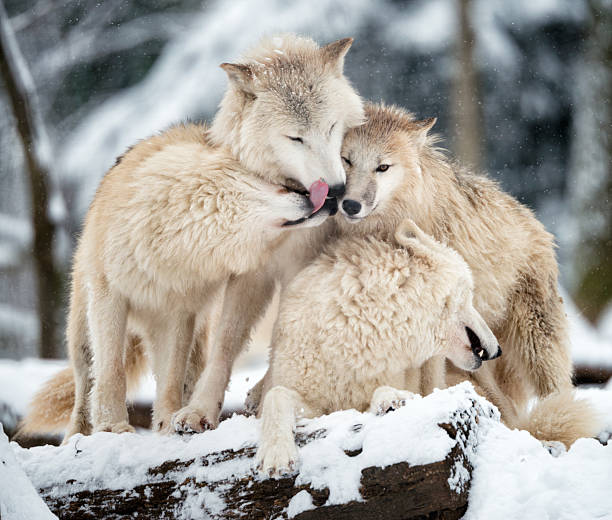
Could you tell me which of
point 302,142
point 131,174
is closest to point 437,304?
point 302,142

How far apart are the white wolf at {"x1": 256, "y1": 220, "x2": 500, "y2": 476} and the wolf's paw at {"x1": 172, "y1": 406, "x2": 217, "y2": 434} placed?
0.33 m

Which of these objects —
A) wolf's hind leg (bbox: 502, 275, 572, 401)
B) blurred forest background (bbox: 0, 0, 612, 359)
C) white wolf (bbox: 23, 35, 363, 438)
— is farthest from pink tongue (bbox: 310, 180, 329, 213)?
blurred forest background (bbox: 0, 0, 612, 359)

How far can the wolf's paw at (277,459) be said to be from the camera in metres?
2.29

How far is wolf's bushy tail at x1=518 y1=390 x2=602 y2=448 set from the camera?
302 centimetres

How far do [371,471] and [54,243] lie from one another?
18.1ft

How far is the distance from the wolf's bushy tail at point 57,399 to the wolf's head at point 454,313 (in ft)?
6.67

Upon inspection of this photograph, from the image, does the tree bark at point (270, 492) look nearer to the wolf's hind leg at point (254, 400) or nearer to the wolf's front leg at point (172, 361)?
the wolf's front leg at point (172, 361)

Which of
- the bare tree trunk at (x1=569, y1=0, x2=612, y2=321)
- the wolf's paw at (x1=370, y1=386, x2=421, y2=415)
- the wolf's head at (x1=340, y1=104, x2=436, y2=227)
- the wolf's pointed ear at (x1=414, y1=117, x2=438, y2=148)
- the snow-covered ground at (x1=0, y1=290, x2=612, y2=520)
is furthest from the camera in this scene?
the bare tree trunk at (x1=569, y1=0, x2=612, y2=321)

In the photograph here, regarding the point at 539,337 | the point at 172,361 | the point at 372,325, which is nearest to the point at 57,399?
the point at 172,361

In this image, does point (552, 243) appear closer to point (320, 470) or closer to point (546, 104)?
point (320, 470)

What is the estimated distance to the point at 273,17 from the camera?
7.17m

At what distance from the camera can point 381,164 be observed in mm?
3230

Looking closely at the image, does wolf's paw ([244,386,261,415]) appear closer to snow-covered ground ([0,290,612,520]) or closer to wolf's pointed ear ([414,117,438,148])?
snow-covered ground ([0,290,612,520])

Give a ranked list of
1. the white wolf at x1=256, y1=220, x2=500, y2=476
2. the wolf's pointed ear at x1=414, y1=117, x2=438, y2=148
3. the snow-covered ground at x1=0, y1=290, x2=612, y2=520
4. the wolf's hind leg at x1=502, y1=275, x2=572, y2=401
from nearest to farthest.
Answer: the snow-covered ground at x1=0, y1=290, x2=612, y2=520
the white wolf at x1=256, y1=220, x2=500, y2=476
the wolf's pointed ear at x1=414, y1=117, x2=438, y2=148
the wolf's hind leg at x1=502, y1=275, x2=572, y2=401
